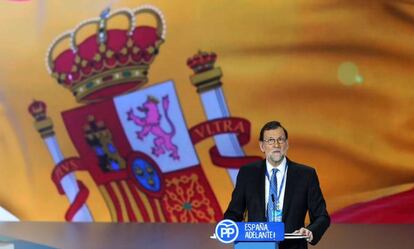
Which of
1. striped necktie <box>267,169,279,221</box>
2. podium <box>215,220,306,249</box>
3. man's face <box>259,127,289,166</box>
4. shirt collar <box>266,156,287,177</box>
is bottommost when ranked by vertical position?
podium <box>215,220,306,249</box>

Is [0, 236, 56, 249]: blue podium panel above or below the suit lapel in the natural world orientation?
below

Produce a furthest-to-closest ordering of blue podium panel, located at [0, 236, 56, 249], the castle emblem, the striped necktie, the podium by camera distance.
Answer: the castle emblem → blue podium panel, located at [0, 236, 56, 249] → the striped necktie → the podium

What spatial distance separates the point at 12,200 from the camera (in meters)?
6.93

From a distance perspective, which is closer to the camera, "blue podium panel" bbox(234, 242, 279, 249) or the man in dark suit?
"blue podium panel" bbox(234, 242, 279, 249)

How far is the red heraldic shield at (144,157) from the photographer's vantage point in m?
6.36

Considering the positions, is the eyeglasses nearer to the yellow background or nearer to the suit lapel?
the suit lapel

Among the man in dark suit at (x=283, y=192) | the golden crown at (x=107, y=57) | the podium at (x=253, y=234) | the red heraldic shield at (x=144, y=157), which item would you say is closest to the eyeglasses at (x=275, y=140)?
the man in dark suit at (x=283, y=192)

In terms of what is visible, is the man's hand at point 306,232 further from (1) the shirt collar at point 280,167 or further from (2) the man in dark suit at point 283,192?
(1) the shirt collar at point 280,167

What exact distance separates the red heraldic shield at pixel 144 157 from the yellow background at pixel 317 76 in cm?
16

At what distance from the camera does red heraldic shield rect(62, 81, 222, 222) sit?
20.9 ft

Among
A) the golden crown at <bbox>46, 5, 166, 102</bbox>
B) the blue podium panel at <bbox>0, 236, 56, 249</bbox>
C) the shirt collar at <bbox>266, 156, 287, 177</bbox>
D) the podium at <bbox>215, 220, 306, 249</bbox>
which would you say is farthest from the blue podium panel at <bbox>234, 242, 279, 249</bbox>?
the golden crown at <bbox>46, 5, 166, 102</bbox>

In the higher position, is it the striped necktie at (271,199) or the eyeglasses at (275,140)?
the eyeglasses at (275,140)

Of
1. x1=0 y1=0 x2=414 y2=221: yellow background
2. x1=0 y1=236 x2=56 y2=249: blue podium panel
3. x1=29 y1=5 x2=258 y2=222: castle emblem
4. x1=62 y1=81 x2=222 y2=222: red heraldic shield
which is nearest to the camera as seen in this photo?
x1=0 y1=236 x2=56 y2=249: blue podium panel

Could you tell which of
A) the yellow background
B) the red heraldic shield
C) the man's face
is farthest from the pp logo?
the red heraldic shield
